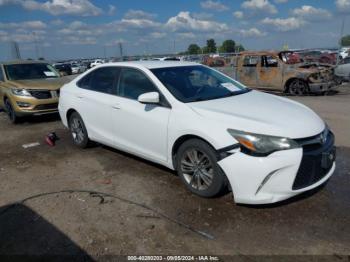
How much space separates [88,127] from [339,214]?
13.2 ft

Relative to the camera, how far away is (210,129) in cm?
358

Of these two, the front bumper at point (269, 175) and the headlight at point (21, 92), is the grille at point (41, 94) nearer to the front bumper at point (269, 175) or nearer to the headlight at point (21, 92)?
the headlight at point (21, 92)

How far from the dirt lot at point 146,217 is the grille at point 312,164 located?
15.6 inches

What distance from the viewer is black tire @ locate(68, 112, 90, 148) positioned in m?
5.83

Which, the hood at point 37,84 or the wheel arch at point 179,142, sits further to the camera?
the hood at point 37,84

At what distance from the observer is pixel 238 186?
133 inches

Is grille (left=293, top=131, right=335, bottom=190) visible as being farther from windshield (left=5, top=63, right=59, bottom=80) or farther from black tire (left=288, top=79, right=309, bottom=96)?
black tire (left=288, top=79, right=309, bottom=96)

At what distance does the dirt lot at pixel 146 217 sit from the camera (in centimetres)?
305

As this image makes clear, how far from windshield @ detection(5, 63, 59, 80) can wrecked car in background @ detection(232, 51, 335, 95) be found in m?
7.20

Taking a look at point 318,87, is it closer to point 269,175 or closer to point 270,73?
point 270,73

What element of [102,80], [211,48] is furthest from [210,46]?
[102,80]

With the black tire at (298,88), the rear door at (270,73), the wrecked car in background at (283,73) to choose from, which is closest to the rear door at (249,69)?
the wrecked car in background at (283,73)

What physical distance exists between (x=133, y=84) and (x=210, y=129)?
1670mm

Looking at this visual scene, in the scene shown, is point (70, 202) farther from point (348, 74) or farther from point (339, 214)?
point (348, 74)
